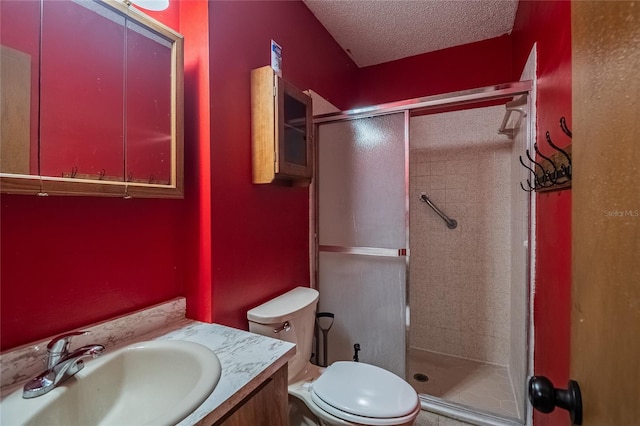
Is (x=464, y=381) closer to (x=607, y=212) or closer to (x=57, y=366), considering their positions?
(x=607, y=212)

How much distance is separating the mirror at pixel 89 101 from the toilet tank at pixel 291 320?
632mm

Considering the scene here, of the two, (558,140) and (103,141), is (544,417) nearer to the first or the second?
(558,140)

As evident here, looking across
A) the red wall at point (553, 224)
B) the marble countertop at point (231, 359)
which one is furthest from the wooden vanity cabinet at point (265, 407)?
the red wall at point (553, 224)

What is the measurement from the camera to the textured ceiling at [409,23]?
1.80 metres

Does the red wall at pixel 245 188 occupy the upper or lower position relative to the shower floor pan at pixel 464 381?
upper

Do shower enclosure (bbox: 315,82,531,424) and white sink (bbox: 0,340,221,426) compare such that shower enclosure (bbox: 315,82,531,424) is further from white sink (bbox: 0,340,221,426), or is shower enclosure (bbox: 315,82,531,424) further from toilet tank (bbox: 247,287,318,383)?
white sink (bbox: 0,340,221,426)

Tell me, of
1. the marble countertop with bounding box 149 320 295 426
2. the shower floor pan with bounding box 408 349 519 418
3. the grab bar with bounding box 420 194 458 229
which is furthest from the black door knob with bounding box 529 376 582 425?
the grab bar with bounding box 420 194 458 229

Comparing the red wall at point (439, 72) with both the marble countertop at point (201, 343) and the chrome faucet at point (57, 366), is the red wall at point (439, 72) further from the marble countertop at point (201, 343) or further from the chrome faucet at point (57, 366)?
the chrome faucet at point (57, 366)

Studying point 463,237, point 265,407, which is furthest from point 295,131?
point 463,237

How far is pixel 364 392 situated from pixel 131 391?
0.86 meters

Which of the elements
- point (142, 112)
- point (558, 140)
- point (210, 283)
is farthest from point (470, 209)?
point (142, 112)

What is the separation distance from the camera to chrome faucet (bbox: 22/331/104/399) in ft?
2.25

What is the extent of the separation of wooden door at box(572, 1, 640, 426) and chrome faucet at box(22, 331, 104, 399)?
104 cm

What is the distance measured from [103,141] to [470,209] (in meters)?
2.37
